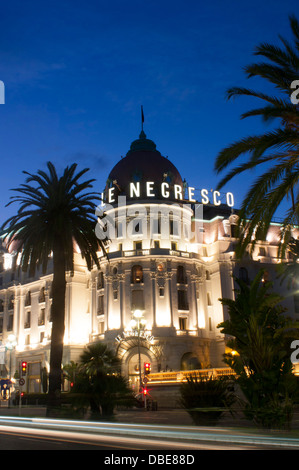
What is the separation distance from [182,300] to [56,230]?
3368cm

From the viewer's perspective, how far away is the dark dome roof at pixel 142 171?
234 feet

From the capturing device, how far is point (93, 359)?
36938mm

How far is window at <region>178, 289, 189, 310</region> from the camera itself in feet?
216

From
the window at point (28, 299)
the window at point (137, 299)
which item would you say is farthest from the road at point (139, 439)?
the window at point (28, 299)

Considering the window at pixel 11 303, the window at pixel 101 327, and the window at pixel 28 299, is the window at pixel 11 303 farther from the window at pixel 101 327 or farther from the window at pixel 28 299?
the window at pixel 101 327

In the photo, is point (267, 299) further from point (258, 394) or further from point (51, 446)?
point (51, 446)

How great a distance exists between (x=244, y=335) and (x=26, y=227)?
64.3 ft

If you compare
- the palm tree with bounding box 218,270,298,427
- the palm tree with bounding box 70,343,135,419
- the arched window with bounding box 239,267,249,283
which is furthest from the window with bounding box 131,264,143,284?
the palm tree with bounding box 218,270,298,427

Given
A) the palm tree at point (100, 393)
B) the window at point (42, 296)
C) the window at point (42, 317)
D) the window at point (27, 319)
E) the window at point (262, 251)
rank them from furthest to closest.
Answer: the window at point (27, 319) < the window at point (42, 296) < the window at point (42, 317) < the window at point (262, 251) < the palm tree at point (100, 393)

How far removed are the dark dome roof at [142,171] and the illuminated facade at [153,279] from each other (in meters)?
0.14

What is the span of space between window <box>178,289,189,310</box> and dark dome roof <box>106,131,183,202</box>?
1366 cm

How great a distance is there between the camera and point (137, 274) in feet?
216
